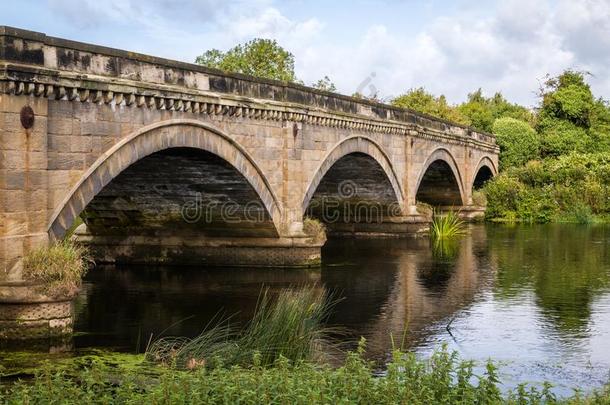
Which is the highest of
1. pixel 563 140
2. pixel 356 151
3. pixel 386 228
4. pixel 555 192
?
pixel 563 140

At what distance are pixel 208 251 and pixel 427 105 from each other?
3751cm

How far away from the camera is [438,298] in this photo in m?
18.3

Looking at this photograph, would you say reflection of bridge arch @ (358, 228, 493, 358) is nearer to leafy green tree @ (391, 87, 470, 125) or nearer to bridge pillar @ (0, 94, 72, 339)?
bridge pillar @ (0, 94, 72, 339)

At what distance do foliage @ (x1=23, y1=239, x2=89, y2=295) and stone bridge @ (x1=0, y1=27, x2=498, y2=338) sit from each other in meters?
0.17

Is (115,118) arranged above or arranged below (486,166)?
below

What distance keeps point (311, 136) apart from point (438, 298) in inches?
261

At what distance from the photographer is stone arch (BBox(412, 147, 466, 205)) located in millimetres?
33328

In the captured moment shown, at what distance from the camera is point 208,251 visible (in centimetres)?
2255

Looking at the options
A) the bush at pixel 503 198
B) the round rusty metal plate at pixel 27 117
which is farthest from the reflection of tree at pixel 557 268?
the round rusty metal plate at pixel 27 117

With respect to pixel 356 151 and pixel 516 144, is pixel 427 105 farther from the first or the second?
pixel 356 151

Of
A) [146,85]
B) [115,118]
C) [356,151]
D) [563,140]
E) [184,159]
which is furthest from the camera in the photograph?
[563,140]

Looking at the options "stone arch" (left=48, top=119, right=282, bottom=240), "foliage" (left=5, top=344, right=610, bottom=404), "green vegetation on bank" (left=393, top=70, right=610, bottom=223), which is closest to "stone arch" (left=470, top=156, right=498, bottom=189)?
"green vegetation on bank" (left=393, top=70, right=610, bottom=223)

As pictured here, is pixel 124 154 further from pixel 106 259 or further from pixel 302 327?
pixel 106 259

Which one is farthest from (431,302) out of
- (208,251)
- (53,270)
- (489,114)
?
(489,114)
